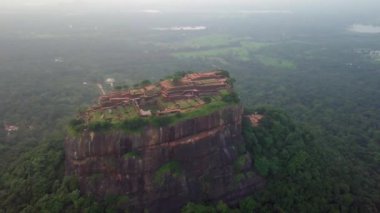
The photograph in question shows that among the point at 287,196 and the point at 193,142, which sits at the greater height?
the point at 193,142

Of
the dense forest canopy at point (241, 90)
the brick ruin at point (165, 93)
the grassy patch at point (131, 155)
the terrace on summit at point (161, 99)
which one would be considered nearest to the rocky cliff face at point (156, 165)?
the grassy patch at point (131, 155)

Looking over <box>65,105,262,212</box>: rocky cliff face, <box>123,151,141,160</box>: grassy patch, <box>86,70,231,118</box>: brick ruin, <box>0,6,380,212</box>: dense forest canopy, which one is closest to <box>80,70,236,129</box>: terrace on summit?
<box>86,70,231,118</box>: brick ruin

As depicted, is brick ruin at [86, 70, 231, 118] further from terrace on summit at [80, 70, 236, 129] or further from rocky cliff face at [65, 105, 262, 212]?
rocky cliff face at [65, 105, 262, 212]

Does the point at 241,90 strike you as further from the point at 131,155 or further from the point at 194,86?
the point at 131,155

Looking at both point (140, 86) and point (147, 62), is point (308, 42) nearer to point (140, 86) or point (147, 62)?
point (147, 62)

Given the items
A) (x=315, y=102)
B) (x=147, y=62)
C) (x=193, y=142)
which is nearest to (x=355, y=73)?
(x=315, y=102)

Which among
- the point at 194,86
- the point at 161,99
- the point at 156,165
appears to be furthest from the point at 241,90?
the point at 156,165

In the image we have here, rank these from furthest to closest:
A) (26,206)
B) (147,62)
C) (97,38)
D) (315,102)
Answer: (97,38), (147,62), (315,102), (26,206)
